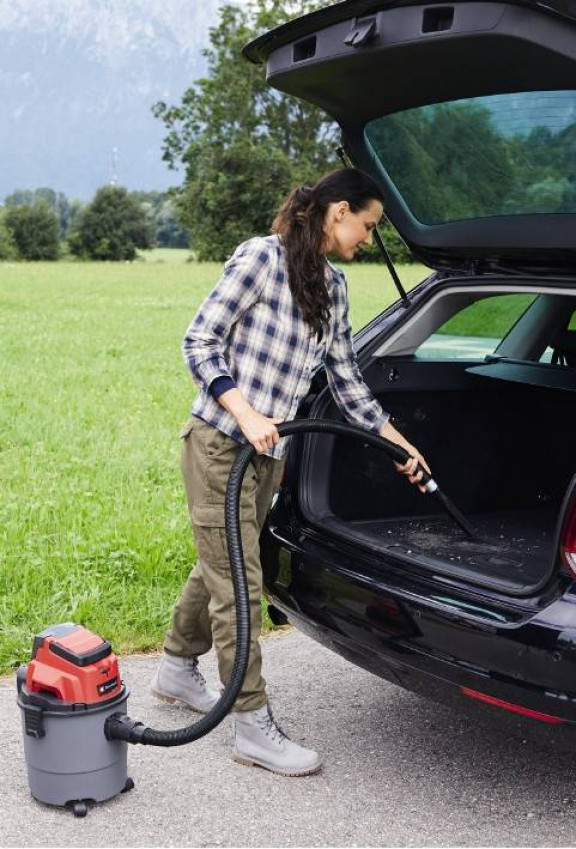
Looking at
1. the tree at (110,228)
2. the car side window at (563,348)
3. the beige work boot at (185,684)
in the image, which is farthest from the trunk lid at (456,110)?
the tree at (110,228)

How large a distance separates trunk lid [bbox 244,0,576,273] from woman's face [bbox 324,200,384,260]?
37 cm

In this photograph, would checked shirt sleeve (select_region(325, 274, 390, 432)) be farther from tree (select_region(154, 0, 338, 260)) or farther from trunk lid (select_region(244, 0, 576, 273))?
tree (select_region(154, 0, 338, 260))

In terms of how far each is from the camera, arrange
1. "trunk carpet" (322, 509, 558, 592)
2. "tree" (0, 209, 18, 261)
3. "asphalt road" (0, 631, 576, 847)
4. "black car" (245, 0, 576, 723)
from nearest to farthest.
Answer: "black car" (245, 0, 576, 723), "asphalt road" (0, 631, 576, 847), "trunk carpet" (322, 509, 558, 592), "tree" (0, 209, 18, 261)

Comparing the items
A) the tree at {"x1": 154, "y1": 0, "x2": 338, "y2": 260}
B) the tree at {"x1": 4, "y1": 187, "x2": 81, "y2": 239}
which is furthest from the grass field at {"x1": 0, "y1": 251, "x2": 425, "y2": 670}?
the tree at {"x1": 4, "y1": 187, "x2": 81, "y2": 239}

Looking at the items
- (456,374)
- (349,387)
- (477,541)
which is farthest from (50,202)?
(349,387)

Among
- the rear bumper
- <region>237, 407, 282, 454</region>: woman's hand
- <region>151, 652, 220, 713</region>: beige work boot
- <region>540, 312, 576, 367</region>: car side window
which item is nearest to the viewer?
the rear bumper

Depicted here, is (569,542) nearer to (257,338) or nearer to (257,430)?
(257,430)

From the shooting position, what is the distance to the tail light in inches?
104

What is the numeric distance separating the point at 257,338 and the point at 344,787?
1.23 meters

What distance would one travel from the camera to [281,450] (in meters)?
3.28

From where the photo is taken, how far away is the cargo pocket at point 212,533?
3172 millimetres

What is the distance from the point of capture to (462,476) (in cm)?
401

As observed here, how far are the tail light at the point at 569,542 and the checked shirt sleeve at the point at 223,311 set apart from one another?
933 millimetres

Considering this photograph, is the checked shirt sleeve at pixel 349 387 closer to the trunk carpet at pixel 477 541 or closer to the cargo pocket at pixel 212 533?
the trunk carpet at pixel 477 541
